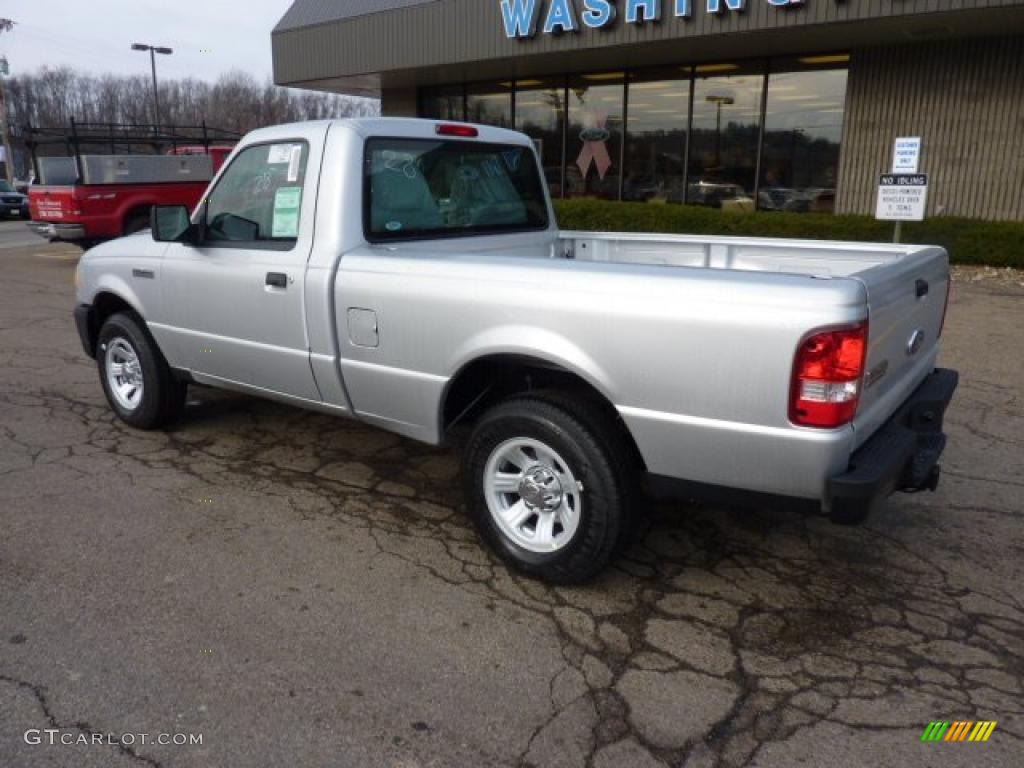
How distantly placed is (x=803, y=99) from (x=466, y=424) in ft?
41.6

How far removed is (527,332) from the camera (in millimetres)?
3207

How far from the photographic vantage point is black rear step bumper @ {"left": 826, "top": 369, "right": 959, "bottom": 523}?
8.96ft

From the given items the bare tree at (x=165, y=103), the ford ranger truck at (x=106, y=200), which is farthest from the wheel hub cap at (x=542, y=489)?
the bare tree at (x=165, y=103)

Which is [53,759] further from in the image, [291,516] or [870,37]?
[870,37]

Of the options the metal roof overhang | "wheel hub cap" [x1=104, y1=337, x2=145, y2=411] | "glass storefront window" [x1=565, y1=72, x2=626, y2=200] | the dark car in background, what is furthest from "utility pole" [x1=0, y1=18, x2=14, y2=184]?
"wheel hub cap" [x1=104, y1=337, x2=145, y2=411]

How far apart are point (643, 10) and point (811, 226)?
14.1 ft

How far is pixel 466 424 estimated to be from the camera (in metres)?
4.01

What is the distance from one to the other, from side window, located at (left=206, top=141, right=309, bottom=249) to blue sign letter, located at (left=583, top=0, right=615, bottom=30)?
10.6 meters

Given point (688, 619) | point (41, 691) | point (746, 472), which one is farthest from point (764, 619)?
point (41, 691)

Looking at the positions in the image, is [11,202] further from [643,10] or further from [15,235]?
[643,10]

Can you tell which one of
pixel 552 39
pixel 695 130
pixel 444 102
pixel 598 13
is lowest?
pixel 695 130

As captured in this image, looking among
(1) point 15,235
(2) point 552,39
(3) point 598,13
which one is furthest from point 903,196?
(1) point 15,235

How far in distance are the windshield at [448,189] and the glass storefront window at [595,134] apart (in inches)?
487

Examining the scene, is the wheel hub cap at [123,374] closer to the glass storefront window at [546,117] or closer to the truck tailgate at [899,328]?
the truck tailgate at [899,328]
